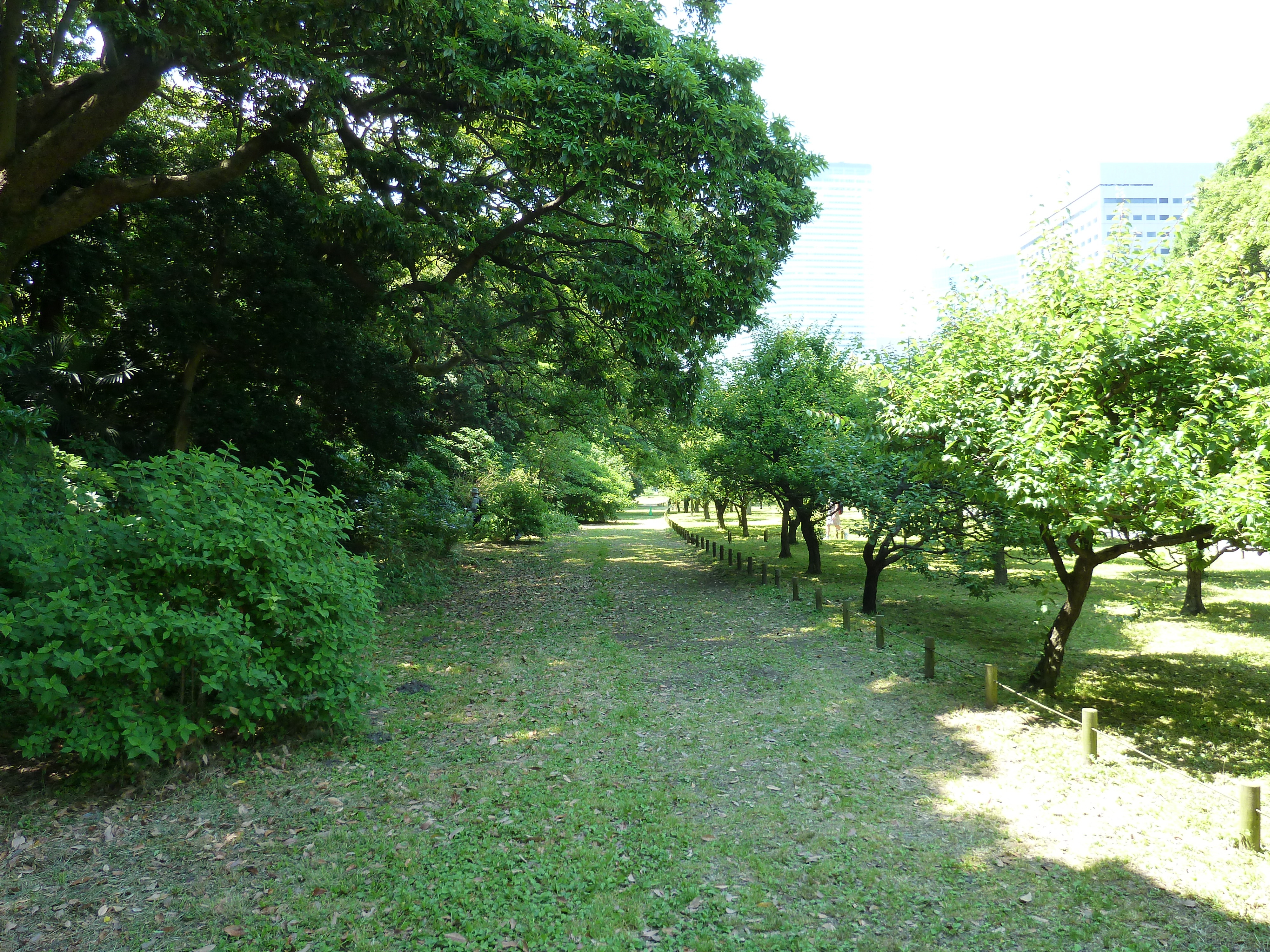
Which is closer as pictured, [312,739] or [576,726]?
[312,739]

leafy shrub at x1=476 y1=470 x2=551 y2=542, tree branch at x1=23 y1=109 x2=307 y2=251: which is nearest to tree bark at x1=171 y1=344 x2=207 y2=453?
tree branch at x1=23 y1=109 x2=307 y2=251

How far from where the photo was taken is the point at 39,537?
5277 mm

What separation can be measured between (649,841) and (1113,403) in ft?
22.4

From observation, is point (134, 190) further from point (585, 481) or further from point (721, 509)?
point (585, 481)

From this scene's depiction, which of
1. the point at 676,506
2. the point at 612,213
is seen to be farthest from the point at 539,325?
the point at 676,506

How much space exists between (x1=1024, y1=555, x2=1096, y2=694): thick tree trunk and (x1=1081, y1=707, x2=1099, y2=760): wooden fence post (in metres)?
2.24

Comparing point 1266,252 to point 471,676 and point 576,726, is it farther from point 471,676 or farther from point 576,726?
point 471,676

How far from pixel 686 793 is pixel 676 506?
65.4 meters

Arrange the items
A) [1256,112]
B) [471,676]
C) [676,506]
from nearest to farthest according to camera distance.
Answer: [471,676] → [1256,112] → [676,506]

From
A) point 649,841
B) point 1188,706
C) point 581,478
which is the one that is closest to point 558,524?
point 581,478

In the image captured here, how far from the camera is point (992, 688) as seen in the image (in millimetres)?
8539

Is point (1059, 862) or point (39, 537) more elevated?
point (39, 537)

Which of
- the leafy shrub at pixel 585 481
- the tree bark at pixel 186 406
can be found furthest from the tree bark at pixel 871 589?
the leafy shrub at pixel 585 481

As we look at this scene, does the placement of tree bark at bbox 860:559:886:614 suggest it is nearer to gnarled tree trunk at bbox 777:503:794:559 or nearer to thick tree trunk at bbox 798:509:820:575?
thick tree trunk at bbox 798:509:820:575
